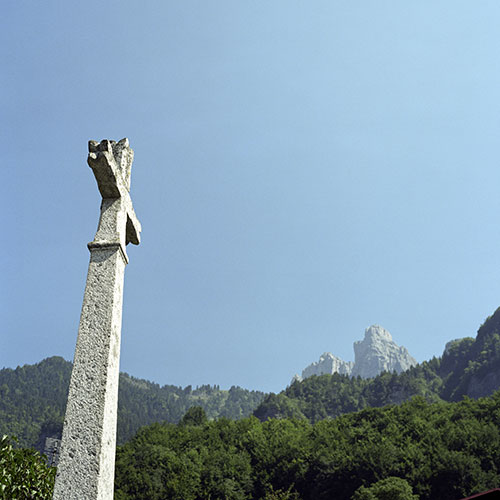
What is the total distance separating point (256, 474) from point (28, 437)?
5090 cm

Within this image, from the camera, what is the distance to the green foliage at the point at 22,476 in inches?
269

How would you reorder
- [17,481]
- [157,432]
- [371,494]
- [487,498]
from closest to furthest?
[487,498], [17,481], [371,494], [157,432]

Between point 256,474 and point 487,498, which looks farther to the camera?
point 256,474

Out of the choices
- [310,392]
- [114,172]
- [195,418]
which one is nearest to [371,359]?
[310,392]

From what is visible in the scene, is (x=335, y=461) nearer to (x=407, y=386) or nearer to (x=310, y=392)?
(x=407, y=386)

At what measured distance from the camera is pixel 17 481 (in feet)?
23.1

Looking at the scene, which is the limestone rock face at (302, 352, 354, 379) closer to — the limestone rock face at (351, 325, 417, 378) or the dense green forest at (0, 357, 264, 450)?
the limestone rock face at (351, 325, 417, 378)

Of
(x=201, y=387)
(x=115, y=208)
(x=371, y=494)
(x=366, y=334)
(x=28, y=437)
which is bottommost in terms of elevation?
(x=371, y=494)

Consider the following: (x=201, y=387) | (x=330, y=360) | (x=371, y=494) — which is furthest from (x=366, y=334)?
(x=371, y=494)

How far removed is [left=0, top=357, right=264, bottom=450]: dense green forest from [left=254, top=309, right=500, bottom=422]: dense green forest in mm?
24846

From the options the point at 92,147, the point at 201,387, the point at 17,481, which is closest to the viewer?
the point at 92,147

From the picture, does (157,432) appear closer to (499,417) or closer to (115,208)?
(499,417)

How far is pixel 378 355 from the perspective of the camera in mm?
172250

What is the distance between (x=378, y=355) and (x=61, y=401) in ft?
345
